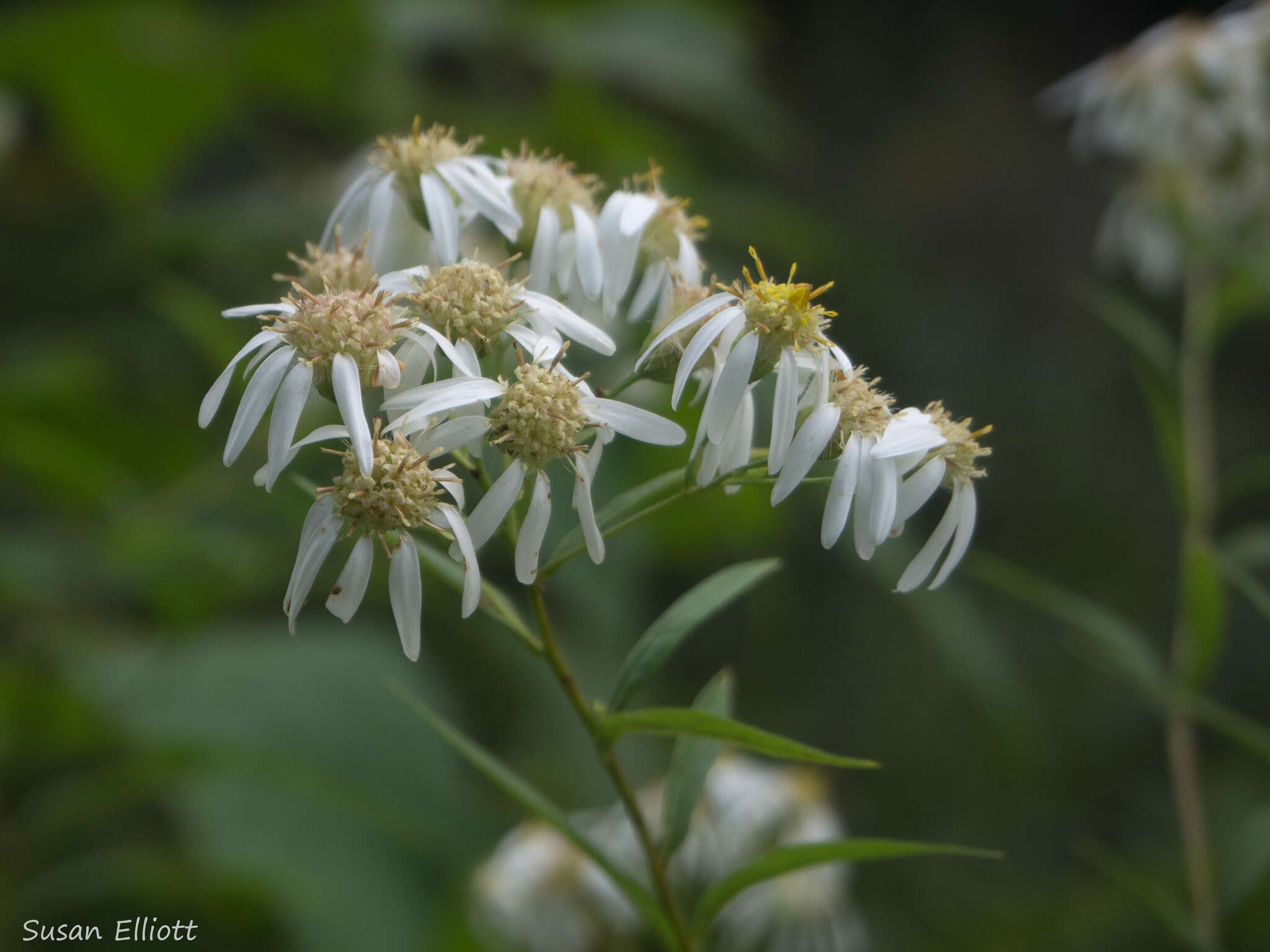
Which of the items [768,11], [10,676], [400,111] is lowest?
[10,676]

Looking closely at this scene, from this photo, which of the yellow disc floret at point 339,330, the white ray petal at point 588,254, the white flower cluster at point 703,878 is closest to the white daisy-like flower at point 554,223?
the white ray petal at point 588,254

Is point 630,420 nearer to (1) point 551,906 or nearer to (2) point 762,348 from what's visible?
Result: (2) point 762,348

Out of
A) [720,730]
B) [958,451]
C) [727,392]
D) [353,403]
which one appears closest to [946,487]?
[958,451]

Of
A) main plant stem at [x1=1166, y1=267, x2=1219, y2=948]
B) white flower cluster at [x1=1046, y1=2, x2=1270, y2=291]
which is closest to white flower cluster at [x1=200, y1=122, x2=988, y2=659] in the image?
main plant stem at [x1=1166, y1=267, x2=1219, y2=948]

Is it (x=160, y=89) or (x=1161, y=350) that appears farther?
(x=160, y=89)

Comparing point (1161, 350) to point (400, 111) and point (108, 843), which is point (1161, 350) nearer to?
point (400, 111)

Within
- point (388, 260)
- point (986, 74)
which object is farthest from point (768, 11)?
point (388, 260)
